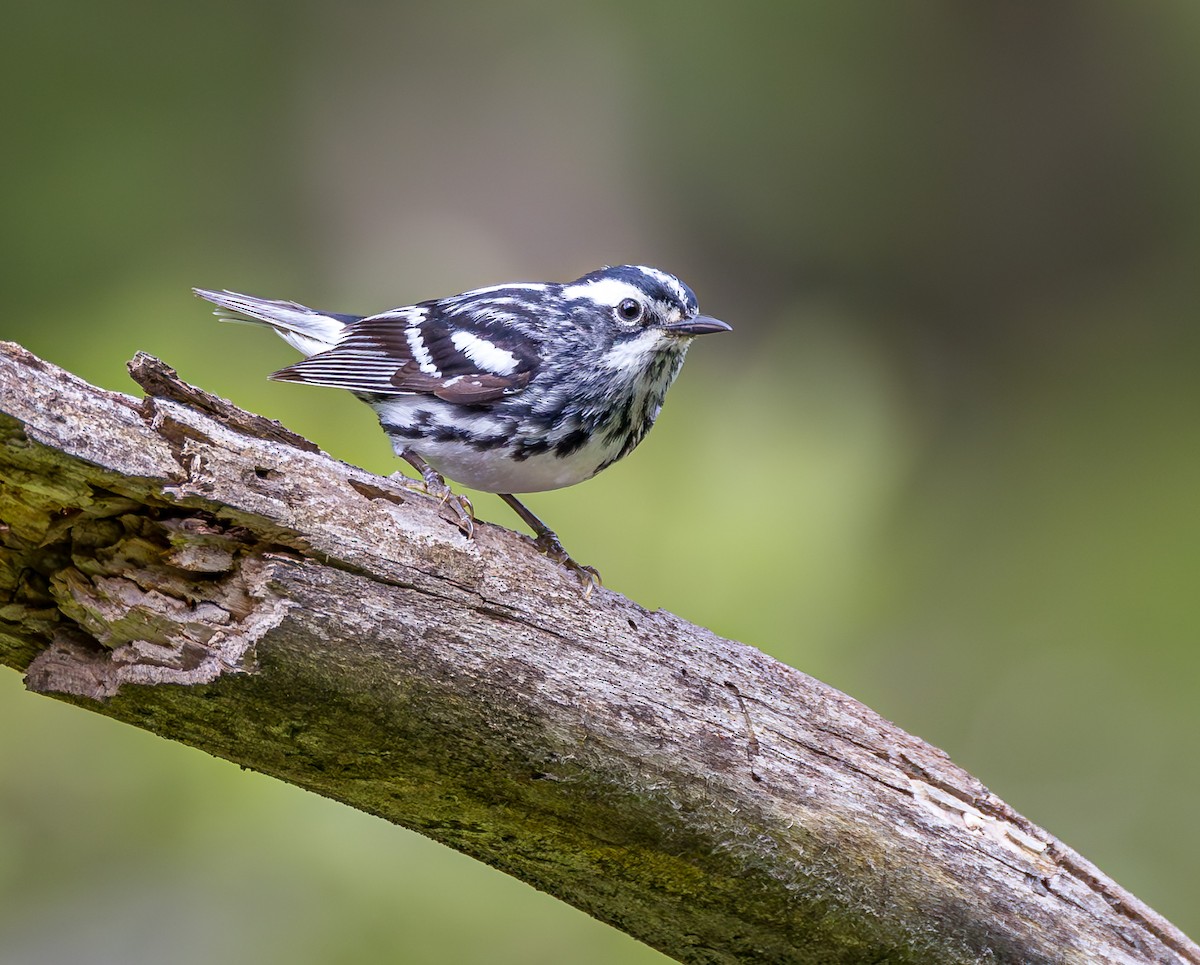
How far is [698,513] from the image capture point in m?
4.27

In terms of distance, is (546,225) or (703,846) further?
(546,225)

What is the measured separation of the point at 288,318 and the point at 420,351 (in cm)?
61

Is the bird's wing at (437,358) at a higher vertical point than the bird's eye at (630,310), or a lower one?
lower

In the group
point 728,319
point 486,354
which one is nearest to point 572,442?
point 486,354

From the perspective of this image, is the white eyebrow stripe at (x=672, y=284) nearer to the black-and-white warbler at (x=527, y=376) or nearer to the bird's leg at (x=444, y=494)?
the black-and-white warbler at (x=527, y=376)

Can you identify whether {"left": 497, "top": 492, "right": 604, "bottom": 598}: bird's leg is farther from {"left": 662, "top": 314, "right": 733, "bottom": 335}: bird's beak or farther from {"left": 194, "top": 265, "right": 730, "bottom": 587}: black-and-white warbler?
{"left": 662, "top": 314, "right": 733, "bottom": 335}: bird's beak

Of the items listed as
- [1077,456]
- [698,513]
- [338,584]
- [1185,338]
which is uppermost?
[1185,338]

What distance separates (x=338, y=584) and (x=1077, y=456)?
5237 millimetres

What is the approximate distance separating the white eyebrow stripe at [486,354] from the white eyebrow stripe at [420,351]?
0.07 meters

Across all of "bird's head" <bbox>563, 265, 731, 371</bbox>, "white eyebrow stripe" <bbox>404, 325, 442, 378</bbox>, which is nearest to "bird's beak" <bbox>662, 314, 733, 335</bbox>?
"bird's head" <bbox>563, 265, 731, 371</bbox>

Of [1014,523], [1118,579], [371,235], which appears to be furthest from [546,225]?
[1118,579]

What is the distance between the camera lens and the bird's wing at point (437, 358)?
2.54 metres

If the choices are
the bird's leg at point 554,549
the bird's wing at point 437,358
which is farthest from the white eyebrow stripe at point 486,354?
the bird's leg at point 554,549

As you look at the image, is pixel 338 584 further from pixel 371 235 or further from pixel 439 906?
pixel 371 235
